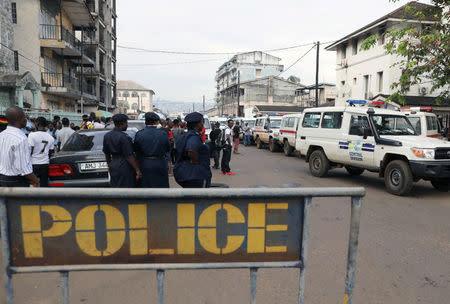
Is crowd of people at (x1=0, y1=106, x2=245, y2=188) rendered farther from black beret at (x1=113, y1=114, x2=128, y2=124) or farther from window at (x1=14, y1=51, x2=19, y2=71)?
window at (x1=14, y1=51, x2=19, y2=71)

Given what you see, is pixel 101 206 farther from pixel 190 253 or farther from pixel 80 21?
pixel 80 21

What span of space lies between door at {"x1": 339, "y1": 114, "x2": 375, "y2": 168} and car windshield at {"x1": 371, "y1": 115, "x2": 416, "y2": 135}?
0.26 m

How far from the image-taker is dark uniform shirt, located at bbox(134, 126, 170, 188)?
473cm

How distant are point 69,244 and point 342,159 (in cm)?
858

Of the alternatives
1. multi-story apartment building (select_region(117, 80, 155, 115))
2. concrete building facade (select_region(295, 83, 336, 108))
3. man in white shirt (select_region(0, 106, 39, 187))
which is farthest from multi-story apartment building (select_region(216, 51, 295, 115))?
man in white shirt (select_region(0, 106, 39, 187))

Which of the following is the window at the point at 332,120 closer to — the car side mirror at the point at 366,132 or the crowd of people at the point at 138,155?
the car side mirror at the point at 366,132

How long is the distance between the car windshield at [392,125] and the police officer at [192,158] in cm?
595

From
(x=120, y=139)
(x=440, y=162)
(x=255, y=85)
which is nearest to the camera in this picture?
(x=120, y=139)

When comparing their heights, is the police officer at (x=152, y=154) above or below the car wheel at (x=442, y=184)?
above

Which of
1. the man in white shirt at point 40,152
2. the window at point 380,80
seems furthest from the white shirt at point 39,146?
the window at point 380,80

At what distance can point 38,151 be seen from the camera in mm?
5855

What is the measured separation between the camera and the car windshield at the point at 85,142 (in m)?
6.57

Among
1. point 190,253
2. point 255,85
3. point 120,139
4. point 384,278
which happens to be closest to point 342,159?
point 384,278

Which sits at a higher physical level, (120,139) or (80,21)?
(80,21)
